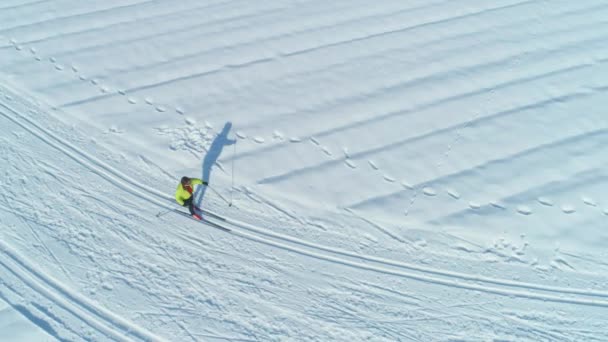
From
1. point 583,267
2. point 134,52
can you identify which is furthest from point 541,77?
point 134,52

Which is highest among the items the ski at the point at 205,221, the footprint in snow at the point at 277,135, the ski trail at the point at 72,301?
the footprint in snow at the point at 277,135

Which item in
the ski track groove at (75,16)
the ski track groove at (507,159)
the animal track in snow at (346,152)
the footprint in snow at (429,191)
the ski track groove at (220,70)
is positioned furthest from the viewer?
the ski track groove at (75,16)

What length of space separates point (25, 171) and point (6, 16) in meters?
6.10

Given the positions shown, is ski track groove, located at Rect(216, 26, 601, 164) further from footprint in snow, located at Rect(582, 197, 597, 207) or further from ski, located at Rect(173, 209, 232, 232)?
footprint in snow, located at Rect(582, 197, 597, 207)

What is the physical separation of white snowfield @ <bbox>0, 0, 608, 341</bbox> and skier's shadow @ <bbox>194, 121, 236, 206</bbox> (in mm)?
45

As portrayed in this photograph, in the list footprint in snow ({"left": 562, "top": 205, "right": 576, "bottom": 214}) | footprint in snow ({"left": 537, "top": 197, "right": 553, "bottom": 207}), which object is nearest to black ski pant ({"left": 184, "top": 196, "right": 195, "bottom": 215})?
footprint in snow ({"left": 537, "top": 197, "right": 553, "bottom": 207})

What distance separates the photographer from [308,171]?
324 inches

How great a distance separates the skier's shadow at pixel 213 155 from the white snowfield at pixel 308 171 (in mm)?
45

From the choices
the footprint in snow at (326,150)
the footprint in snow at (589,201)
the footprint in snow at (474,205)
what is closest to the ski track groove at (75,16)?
the footprint in snow at (326,150)

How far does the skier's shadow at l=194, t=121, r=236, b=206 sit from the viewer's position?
794 cm

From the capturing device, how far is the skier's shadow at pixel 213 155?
7.94 meters

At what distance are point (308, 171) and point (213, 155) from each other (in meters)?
1.80

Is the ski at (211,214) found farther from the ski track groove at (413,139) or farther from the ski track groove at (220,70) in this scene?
the ski track groove at (220,70)

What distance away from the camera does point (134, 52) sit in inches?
420
